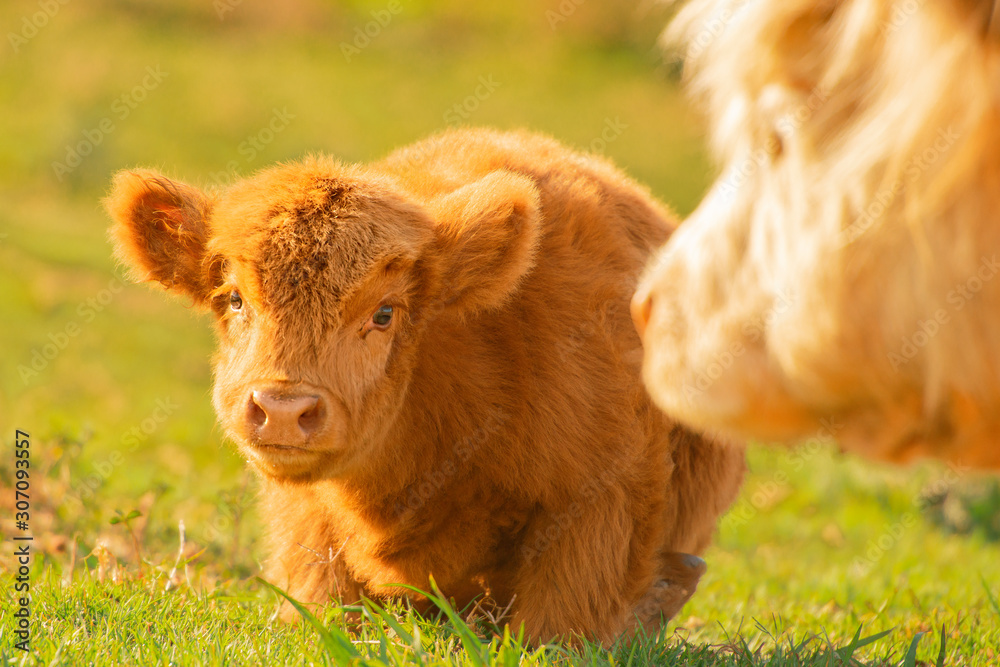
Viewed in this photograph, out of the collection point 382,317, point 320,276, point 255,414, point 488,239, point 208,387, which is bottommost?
point 208,387

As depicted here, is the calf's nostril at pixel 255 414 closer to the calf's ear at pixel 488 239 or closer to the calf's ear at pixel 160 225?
the calf's ear at pixel 160 225

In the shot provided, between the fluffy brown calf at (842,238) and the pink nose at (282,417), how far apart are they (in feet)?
3.97

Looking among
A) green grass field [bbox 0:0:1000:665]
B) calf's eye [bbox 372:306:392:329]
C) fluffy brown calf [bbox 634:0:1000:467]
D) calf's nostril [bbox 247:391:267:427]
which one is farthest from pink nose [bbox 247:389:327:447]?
fluffy brown calf [bbox 634:0:1000:467]

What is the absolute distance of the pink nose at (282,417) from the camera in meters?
3.10

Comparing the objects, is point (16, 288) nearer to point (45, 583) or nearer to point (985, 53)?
point (45, 583)

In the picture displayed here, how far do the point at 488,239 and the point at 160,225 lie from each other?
3.85 feet

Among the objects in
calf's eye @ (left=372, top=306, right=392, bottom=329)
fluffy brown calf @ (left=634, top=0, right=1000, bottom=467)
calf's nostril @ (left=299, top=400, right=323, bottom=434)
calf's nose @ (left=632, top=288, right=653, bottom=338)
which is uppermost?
fluffy brown calf @ (left=634, top=0, right=1000, bottom=467)

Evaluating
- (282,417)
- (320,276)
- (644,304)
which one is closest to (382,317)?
(320,276)

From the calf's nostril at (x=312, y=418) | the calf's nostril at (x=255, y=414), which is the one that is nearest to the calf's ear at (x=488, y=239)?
the calf's nostril at (x=312, y=418)

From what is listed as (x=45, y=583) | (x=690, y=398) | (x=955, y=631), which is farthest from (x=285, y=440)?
(x=955, y=631)

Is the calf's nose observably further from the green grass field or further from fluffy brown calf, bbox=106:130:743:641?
fluffy brown calf, bbox=106:130:743:641

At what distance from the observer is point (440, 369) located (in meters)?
3.68

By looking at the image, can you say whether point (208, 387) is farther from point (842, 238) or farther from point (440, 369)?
point (842, 238)

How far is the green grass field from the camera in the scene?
3.42m
